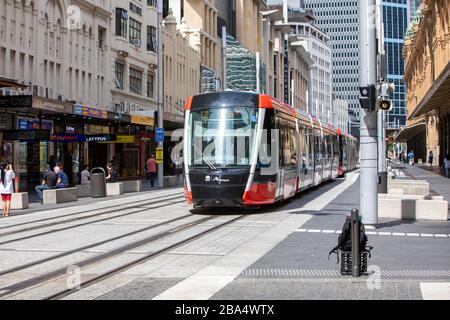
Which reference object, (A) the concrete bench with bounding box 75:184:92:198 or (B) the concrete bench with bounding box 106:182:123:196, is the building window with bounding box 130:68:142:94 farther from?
(A) the concrete bench with bounding box 75:184:92:198

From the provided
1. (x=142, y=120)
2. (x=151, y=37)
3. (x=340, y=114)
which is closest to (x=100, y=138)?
(x=142, y=120)

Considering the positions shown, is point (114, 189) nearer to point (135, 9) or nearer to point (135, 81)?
point (135, 81)

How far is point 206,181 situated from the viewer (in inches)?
693

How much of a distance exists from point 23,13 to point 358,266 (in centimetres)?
3082

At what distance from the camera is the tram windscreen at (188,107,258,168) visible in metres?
17.6

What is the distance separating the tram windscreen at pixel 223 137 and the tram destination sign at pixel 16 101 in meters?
10.0

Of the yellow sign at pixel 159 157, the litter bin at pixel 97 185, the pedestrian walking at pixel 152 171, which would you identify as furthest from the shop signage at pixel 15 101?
the pedestrian walking at pixel 152 171

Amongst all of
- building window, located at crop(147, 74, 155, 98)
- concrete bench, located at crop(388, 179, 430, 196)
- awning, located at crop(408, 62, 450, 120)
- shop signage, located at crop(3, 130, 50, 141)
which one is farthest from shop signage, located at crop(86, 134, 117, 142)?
building window, located at crop(147, 74, 155, 98)

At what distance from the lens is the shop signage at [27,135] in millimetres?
26516

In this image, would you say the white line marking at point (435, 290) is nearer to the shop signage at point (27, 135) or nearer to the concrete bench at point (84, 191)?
the shop signage at point (27, 135)
